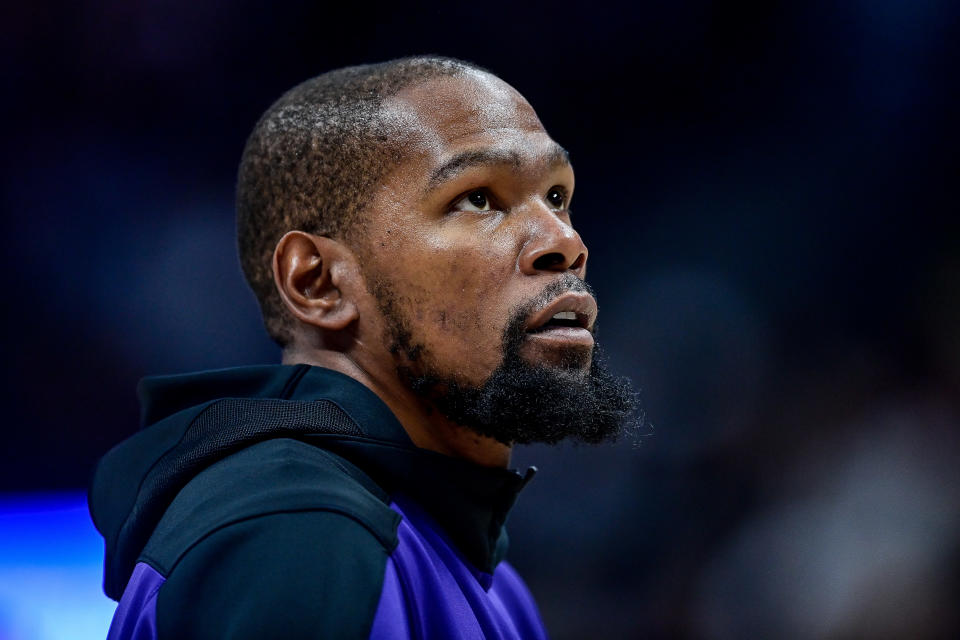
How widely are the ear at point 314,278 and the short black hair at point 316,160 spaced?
0.04 m

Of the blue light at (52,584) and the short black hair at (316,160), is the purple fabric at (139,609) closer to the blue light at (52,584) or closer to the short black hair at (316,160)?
the short black hair at (316,160)

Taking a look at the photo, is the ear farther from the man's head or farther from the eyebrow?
the eyebrow

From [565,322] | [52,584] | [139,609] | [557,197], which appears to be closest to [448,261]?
[565,322]

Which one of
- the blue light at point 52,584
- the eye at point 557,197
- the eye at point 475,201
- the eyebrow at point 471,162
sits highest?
the eyebrow at point 471,162

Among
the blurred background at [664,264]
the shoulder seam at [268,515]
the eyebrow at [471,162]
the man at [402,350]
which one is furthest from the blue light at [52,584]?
the eyebrow at [471,162]

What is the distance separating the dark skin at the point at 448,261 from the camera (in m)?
1.80

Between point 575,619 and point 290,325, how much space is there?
2255 millimetres

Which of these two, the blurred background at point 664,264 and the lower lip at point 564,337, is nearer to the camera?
the lower lip at point 564,337

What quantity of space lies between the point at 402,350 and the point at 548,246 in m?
0.34

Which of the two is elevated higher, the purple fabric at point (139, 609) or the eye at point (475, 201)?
the eye at point (475, 201)

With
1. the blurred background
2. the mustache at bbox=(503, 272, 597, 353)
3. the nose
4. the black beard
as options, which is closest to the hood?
the black beard

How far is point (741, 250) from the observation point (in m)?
4.17

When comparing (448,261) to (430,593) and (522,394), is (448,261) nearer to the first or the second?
(522,394)

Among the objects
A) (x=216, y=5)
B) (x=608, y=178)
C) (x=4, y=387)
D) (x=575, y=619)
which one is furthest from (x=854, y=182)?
(x=4, y=387)
